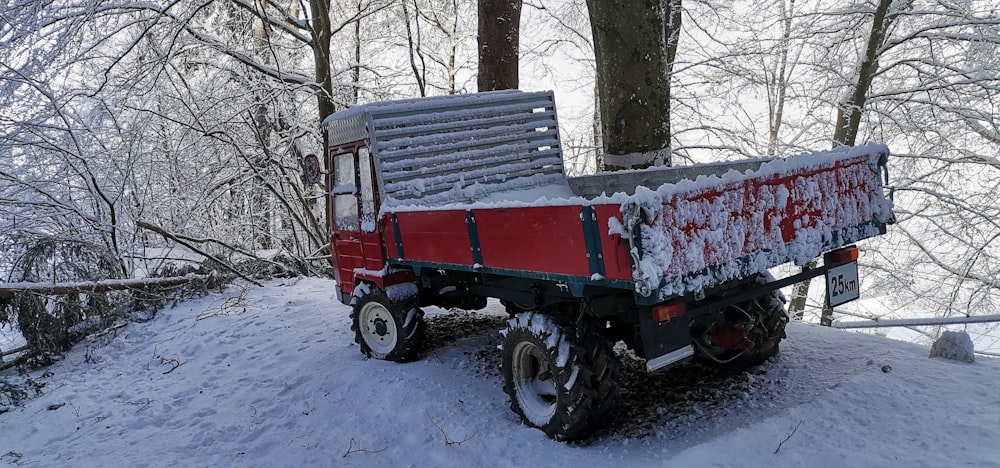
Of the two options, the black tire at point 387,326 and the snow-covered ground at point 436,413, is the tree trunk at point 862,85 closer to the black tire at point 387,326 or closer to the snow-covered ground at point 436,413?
the snow-covered ground at point 436,413

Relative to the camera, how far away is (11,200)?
304 inches

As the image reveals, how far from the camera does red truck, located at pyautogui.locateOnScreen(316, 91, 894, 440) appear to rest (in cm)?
307

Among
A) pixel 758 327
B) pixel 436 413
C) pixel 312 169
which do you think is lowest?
pixel 436 413

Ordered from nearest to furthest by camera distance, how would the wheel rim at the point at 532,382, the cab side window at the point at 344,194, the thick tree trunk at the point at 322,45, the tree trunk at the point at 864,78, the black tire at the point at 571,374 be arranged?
the black tire at the point at 571,374
the wheel rim at the point at 532,382
the cab side window at the point at 344,194
the tree trunk at the point at 864,78
the thick tree trunk at the point at 322,45

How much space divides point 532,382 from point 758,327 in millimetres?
1717

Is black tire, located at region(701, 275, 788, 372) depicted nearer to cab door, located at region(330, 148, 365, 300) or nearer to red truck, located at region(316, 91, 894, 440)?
red truck, located at region(316, 91, 894, 440)

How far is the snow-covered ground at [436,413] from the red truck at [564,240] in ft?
1.20

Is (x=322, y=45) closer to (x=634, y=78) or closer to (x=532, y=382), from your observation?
(x=634, y=78)

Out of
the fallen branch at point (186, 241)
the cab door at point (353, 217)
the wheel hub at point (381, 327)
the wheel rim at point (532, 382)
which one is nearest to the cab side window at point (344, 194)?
the cab door at point (353, 217)

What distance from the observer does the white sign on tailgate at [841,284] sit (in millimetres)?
3941

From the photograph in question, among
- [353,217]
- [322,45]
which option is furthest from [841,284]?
[322,45]

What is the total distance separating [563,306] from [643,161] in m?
2.52

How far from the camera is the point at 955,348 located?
14.3 feet

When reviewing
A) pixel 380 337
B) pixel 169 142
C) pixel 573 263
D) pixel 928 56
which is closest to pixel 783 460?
pixel 573 263
